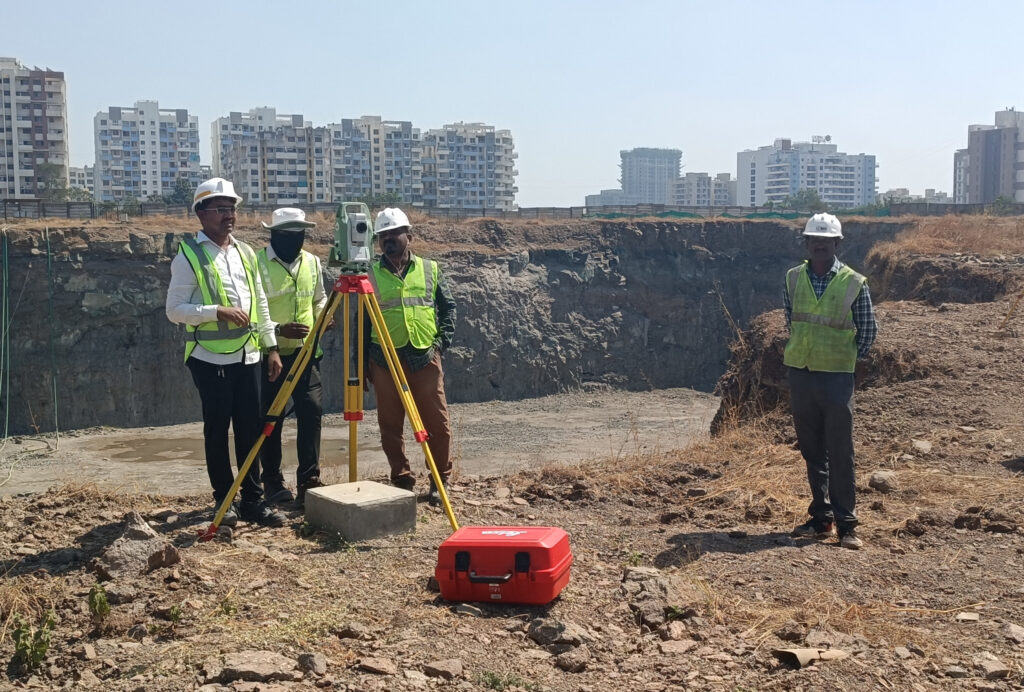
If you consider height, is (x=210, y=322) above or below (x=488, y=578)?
above

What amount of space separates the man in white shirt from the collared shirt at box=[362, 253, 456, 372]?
710 mm

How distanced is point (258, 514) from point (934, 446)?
4.81 metres

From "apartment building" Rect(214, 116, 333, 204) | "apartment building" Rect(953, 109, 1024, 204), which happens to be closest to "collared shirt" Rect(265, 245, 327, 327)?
"apartment building" Rect(953, 109, 1024, 204)

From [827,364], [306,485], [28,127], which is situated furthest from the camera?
[28,127]

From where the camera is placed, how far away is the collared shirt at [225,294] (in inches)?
190

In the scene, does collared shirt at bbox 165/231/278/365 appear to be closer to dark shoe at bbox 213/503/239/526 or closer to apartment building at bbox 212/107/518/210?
dark shoe at bbox 213/503/239/526

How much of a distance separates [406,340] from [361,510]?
1319 millimetres

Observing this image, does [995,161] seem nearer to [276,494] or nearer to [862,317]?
[862,317]

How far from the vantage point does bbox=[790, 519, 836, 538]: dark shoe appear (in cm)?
519

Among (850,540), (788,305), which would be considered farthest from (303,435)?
(850,540)

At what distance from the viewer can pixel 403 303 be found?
5.73 m

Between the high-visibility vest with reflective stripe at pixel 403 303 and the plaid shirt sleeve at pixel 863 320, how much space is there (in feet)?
7.85

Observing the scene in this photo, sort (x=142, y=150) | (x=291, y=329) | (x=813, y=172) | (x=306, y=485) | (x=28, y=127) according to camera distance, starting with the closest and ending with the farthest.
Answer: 1. (x=291, y=329)
2. (x=306, y=485)
3. (x=28, y=127)
4. (x=142, y=150)
5. (x=813, y=172)

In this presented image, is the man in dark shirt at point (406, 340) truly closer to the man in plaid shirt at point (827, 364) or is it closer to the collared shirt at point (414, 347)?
the collared shirt at point (414, 347)
